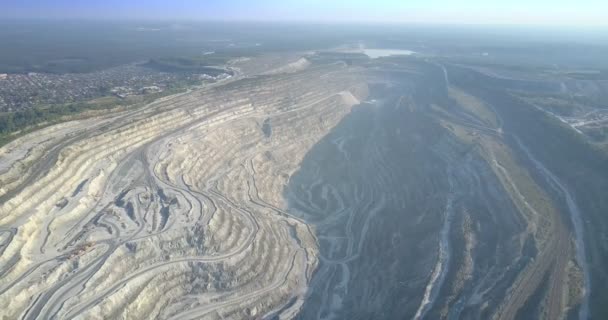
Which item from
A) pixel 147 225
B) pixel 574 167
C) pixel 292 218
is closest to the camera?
pixel 147 225

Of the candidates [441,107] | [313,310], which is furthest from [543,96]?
[313,310]

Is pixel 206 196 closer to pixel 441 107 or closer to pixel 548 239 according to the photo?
pixel 548 239

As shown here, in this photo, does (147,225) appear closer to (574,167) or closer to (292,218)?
(292,218)

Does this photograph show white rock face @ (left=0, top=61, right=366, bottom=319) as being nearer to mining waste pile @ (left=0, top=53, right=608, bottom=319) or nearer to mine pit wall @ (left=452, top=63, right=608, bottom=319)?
mining waste pile @ (left=0, top=53, right=608, bottom=319)

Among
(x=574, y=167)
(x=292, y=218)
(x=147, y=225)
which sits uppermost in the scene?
(x=574, y=167)

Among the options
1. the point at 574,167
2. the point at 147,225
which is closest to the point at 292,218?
the point at 147,225

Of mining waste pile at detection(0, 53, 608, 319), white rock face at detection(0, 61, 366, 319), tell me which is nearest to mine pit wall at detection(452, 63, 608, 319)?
mining waste pile at detection(0, 53, 608, 319)
